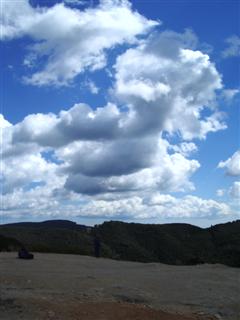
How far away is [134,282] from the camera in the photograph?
22609mm

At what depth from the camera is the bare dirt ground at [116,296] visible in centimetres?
1544

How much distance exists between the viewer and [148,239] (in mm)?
89688

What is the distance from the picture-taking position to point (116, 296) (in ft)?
59.9

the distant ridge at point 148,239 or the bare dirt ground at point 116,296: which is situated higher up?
the distant ridge at point 148,239

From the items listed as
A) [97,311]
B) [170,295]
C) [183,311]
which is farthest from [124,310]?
[170,295]

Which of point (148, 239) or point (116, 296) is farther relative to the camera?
point (148, 239)

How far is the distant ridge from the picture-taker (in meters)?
74.1

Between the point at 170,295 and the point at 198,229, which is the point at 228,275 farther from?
the point at 198,229

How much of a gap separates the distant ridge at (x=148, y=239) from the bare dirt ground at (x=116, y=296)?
44.8 meters

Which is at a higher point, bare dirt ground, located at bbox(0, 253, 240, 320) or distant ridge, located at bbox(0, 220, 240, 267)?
distant ridge, located at bbox(0, 220, 240, 267)

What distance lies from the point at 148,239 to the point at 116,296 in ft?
236

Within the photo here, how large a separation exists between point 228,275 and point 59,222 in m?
98.4

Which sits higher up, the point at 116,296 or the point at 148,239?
the point at 148,239

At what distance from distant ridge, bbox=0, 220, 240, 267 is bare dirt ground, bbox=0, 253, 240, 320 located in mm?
44782
